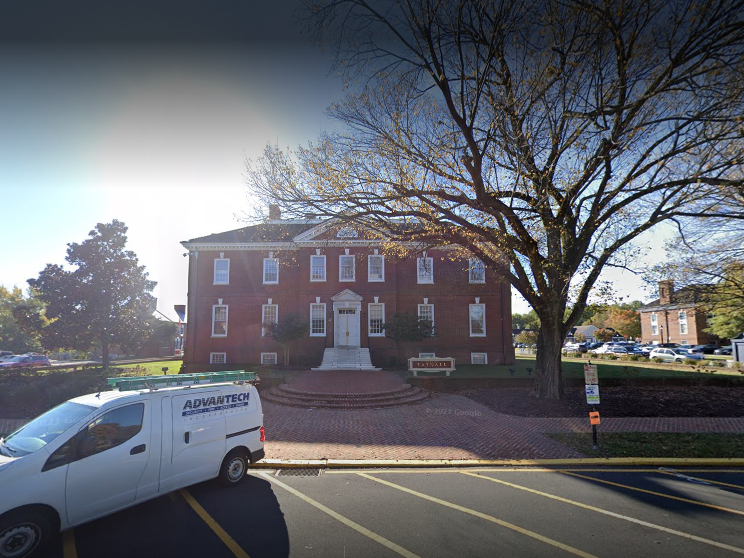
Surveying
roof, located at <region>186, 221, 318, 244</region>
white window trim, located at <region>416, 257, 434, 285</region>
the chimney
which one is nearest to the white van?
the chimney

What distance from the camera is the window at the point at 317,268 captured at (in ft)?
80.8

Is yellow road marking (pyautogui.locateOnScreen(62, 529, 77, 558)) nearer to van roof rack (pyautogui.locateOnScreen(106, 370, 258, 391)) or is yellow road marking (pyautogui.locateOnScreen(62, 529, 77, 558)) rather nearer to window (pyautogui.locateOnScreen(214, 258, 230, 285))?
van roof rack (pyautogui.locateOnScreen(106, 370, 258, 391))

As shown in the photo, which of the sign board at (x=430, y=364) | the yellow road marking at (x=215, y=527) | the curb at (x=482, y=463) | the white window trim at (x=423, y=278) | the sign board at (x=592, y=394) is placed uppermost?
the white window trim at (x=423, y=278)

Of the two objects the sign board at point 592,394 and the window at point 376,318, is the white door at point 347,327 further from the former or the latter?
the sign board at point 592,394

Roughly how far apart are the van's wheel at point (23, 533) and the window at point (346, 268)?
20.5 metres

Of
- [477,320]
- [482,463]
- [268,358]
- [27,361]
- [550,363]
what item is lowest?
[27,361]

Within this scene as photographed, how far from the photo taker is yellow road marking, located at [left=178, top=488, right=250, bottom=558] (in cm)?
455

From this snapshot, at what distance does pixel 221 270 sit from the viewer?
995 inches

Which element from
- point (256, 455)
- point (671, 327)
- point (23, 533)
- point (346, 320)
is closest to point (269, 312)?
point (346, 320)

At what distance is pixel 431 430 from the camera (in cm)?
1048

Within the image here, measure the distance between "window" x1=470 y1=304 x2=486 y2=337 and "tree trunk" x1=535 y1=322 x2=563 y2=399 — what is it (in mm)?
10887

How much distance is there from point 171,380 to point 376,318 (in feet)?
60.0

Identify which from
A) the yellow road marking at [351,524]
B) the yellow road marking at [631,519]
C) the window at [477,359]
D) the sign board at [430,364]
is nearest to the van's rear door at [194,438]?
the yellow road marking at [351,524]

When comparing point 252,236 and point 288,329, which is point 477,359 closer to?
point 288,329
